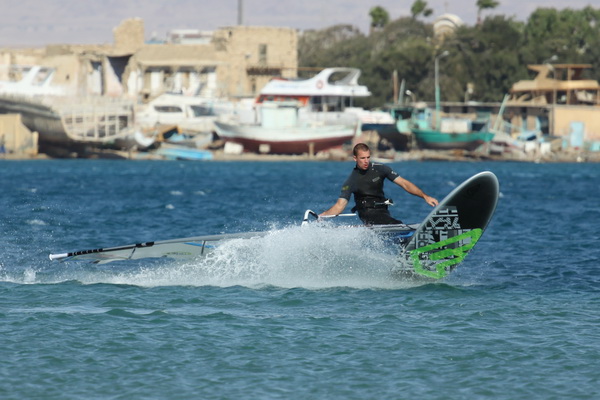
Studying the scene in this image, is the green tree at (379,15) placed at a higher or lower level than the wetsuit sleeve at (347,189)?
higher

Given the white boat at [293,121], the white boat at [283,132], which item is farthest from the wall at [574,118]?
the white boat at [283,132]

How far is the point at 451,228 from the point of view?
48.4 feet

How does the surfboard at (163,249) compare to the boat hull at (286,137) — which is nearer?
the surfboard at (163,249)

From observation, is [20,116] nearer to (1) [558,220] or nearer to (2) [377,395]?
(1) [558,220]

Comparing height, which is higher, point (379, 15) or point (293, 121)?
point (379, 15)

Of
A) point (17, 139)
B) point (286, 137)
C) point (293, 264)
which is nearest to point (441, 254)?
point (293, 264)

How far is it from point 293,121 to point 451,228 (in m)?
71.1

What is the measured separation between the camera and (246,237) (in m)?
14.9

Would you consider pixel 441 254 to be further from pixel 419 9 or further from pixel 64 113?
pixel 419 9

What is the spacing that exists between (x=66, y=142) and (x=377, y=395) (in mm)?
73517

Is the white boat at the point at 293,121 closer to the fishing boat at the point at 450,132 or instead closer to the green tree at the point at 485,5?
the fishing boat at the point at 450,132

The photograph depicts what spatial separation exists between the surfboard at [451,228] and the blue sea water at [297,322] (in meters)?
0.35

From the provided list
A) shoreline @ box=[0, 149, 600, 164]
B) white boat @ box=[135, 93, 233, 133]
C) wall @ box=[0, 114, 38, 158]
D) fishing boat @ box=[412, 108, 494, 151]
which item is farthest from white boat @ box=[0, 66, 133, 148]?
fishing boat @ box=[412, 108, 494, 151]

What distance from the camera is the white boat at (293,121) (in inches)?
3327
